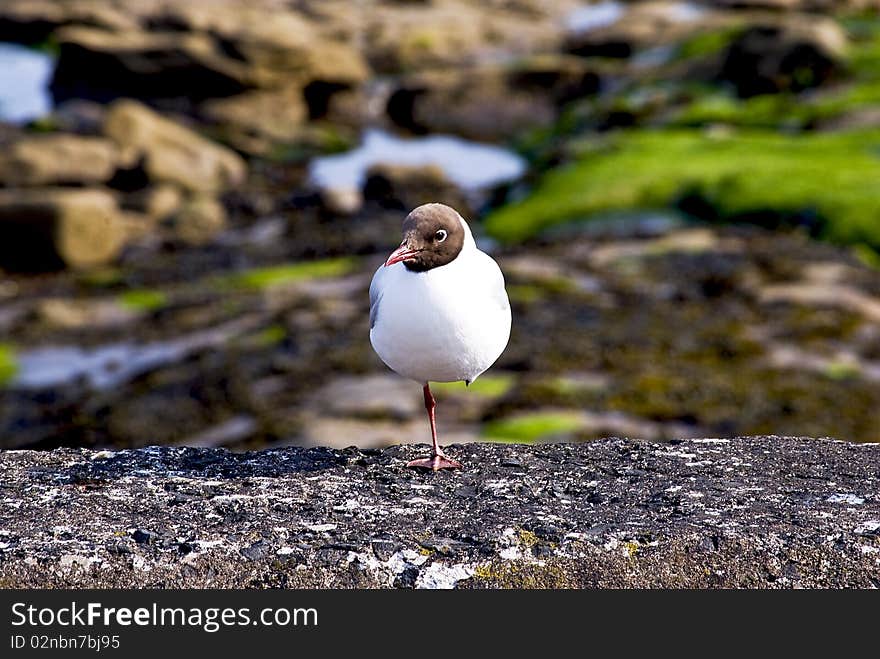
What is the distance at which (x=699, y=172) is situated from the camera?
1241 inches

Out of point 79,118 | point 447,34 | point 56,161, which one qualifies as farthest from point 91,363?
point 447,34

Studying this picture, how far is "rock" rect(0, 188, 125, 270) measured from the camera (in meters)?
29.4

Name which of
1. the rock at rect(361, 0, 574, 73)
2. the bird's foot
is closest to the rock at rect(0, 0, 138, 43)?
the rock at rect(361, 0, 574, 73)

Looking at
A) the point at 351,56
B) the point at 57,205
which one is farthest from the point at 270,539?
the point at 351,56

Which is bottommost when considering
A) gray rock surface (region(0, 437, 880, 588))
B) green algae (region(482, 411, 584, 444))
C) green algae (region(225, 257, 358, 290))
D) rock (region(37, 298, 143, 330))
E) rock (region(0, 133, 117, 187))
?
rock (region(37, 298, 143, 330))

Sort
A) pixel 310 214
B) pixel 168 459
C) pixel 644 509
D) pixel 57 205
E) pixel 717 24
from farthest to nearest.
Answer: pixel 717 24 < pixel 310 214 < pixel 57 205 < pixel 168 459 < pixel 644 509

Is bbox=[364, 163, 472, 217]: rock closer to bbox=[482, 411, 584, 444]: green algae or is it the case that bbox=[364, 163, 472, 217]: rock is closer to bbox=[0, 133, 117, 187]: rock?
bbox=[0, 133, 117, 187]: rock

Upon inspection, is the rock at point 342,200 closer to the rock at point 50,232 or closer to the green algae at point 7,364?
the rock at point 50,232

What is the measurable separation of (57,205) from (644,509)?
25965 mm

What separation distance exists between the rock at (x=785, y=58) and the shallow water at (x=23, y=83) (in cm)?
2560

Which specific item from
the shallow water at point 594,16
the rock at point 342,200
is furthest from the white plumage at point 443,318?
the shallow water at point 594,16

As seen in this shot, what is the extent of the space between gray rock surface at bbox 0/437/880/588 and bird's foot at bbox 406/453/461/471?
75 millimetres

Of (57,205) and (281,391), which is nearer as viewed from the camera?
(281,391)

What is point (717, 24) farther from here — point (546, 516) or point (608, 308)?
point (546, 516)
